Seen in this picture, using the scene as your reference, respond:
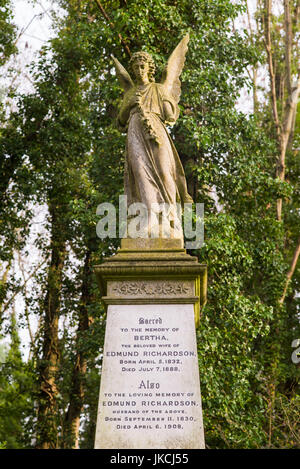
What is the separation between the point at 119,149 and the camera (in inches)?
583

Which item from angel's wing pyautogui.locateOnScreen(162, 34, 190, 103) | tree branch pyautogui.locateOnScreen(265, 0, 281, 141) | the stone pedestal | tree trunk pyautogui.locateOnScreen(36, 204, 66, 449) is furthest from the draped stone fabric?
tree branch pyautogui.locateOnScreen(265, 0, 281, 141)

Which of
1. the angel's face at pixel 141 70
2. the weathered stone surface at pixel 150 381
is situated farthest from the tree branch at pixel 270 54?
the weathered stone surface at pixel 150 381

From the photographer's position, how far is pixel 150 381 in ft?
21.9

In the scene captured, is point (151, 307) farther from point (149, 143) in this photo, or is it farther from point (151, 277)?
point (149, 143)

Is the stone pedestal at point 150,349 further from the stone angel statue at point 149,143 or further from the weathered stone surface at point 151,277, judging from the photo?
the stone angel statue at point 149,143

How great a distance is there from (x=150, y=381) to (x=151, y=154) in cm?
289

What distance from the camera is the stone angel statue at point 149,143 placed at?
7867mm

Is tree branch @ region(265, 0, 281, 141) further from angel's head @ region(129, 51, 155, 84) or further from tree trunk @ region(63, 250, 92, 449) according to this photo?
angel's head @ region(129, 51, 155, 84)

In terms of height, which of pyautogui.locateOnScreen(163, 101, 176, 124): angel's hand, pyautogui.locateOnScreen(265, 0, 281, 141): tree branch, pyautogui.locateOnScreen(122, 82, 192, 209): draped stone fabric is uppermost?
pyautogui.locateOnScreen(265, 0, 281, 141): tree branch

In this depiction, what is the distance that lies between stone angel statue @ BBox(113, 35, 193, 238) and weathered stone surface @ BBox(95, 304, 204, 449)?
1.46 metres

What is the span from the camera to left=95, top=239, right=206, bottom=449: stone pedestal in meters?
6.45

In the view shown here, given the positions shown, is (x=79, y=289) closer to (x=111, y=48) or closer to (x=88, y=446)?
(x=88, y=446)

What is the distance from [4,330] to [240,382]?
7.86 meters

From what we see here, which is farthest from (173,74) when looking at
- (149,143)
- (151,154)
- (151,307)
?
(151,307)
